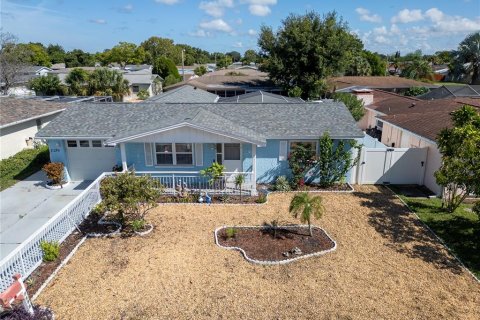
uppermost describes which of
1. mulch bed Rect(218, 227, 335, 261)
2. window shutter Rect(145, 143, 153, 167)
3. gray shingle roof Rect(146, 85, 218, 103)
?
gray shingle roof Rect(146, 85, 218, 103)

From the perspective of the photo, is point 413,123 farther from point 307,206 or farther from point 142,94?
point 142,94

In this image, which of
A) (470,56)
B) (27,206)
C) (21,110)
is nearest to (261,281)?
(27,206)

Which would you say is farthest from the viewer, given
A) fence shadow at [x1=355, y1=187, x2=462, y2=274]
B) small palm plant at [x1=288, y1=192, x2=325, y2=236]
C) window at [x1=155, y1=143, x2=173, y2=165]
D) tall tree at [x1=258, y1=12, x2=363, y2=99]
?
tall tree at [x1=258, y1=12, x2=363, y2=99]

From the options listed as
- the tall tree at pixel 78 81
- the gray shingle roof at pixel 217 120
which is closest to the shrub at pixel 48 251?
the gray shingle roof at pixel 217 120

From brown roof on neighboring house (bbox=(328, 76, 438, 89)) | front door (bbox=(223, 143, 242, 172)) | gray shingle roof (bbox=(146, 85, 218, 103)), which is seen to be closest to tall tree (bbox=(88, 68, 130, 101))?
gray shingle roof (bbox=(146, 85, 218, 103))

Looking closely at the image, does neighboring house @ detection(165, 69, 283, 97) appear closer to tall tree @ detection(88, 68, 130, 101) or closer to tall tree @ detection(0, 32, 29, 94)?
tall tree @ detection(88, 68, 130, 101)

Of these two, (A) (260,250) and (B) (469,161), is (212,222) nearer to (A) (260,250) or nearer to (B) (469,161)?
(A) (260,250)
